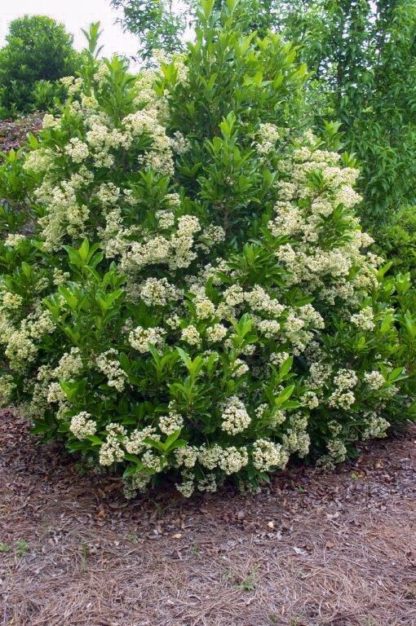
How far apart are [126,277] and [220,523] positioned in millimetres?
1556

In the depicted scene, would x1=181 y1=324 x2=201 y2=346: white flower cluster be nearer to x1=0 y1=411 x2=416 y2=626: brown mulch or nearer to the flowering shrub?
the flowering shrub

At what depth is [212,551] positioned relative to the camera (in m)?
3.69

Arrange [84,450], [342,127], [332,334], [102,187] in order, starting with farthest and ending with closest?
[342,127] < [332,334] < [102,187] < [84,450]

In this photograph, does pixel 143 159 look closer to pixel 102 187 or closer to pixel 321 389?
pixel 102 187

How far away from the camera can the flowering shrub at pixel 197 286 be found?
3.75 meters

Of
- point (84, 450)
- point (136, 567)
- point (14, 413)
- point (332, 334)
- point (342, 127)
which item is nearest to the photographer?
point (136, 567)

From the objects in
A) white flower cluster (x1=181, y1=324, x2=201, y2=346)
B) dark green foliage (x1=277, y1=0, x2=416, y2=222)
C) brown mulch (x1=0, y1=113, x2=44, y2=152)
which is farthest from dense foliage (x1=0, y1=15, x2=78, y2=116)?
white flower cluster (x1=181, y1=324, x2=201, y2=346)

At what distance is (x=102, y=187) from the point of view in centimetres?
418

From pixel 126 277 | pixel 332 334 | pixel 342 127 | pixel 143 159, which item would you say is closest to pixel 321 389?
pixel 332 334

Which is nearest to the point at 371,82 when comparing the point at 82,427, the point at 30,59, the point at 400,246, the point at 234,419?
the point at 400,246

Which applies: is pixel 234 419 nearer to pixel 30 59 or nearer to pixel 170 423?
pixel 170 423

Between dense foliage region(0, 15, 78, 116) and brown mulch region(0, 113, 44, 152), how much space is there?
1117 millimetres

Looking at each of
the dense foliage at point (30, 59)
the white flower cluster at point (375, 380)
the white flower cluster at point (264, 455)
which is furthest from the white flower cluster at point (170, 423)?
the dense foliage at point (30, 59)

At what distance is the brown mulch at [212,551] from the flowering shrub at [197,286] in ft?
0.72
